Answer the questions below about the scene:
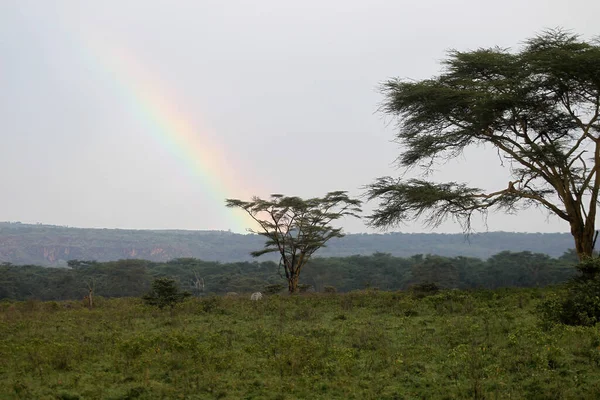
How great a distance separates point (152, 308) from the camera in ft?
70.1

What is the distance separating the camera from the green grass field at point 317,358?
867cm

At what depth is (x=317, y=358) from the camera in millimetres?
10594

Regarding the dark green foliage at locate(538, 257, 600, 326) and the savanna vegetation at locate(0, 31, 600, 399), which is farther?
the dark green foliage at locate(538, 257, 600, 326)

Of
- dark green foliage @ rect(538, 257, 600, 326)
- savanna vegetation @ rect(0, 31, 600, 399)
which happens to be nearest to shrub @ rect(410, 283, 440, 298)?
savanna vegetation @ rect(0, 31, 600, 399)

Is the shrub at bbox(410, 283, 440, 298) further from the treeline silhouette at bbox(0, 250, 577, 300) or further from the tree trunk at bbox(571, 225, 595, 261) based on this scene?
the treeline silhouette at bbox(0, 250, 577, 300)

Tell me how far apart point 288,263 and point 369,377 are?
22636 mm

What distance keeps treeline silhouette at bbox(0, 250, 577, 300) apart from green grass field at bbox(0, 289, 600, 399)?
147 ft

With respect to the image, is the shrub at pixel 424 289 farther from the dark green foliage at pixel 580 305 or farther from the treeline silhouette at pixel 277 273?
the treeline silhouette at pixel 277 273

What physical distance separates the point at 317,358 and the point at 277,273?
59.7m

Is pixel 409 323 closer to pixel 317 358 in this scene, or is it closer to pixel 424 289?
pixel 317 358

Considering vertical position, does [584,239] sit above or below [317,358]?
above

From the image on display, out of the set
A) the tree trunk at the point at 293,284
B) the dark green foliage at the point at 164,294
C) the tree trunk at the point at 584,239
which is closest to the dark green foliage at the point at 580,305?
the tree trunk at the point at 584,239

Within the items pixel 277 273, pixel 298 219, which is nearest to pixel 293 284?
pixel 298 219

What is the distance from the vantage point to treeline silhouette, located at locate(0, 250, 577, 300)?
218 ft
